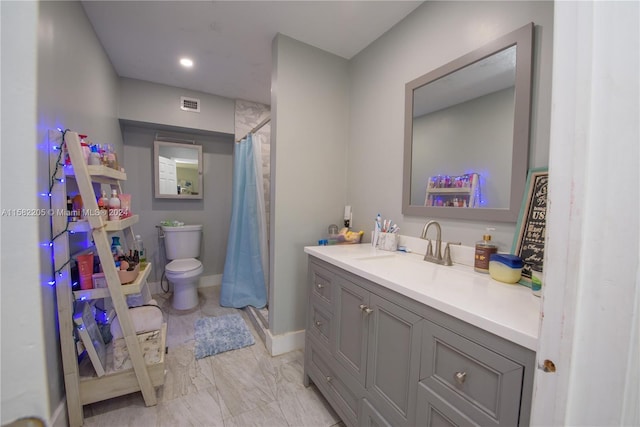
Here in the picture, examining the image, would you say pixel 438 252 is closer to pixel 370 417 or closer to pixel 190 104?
pixel 370 417

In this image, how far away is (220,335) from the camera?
2131 millimetres

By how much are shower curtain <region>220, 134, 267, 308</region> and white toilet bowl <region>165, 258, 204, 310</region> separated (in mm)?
296

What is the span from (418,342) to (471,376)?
178mm

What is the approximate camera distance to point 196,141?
3113 millimetres

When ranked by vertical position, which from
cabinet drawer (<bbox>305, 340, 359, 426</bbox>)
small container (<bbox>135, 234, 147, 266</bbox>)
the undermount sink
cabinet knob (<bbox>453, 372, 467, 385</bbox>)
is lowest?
cabinet drawer (<bbox>305, 340, 359, 426</bbox>)

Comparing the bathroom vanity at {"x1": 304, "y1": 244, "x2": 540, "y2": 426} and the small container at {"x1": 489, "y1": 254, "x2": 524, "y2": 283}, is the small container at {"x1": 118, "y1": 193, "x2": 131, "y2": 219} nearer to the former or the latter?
the bathroom vanity at {"x1": 304, "y1": 244, "x2": 540, "y2": 426}

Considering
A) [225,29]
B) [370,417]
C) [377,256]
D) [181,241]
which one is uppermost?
[225,29]

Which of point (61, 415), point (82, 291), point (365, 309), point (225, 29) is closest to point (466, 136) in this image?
point (365, 309)

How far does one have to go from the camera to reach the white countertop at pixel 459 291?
2.16ft

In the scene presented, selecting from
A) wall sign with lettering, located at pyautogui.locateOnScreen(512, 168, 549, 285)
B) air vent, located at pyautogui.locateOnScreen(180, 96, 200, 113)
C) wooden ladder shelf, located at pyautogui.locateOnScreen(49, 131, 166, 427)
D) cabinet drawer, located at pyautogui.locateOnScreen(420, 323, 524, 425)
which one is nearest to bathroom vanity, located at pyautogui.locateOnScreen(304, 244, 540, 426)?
cabinet drawer, located at pyautogui.locateOnScreen(420, 323, 524, 425)

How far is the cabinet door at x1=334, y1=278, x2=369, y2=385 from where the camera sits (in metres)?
1.12

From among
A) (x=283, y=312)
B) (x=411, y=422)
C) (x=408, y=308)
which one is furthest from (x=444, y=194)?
(x=283, y=312)

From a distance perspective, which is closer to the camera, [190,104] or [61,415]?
[61,415]

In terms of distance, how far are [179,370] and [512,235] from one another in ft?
7.13
